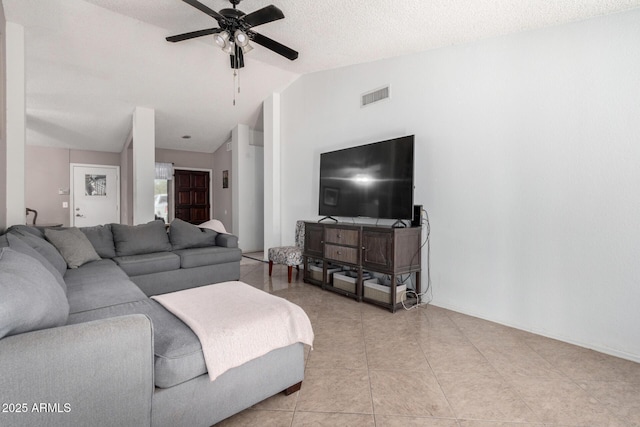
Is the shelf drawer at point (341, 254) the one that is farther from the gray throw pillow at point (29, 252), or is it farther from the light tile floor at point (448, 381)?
the gray throw pillow at point (29, 252)

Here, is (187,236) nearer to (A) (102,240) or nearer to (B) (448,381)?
(A) (102,240)

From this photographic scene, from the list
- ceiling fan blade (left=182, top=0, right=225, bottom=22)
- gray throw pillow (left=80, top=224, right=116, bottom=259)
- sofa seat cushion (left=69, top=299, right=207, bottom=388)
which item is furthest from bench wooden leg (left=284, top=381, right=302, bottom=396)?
gray throw pillow (left=80, top=224, right=116, bottom=259)

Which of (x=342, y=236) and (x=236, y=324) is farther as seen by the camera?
(x=342, y=236)

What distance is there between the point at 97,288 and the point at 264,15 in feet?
7.77

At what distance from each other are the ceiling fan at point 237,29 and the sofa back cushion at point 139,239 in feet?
7.13

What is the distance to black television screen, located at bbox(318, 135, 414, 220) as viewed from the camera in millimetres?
3236

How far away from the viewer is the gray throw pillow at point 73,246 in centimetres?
303

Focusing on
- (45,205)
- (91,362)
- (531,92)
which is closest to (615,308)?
(531,92)

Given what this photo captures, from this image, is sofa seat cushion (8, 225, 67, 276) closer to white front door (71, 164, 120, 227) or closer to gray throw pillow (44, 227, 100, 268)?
gray throw pillow (44, 227, 100, 268)

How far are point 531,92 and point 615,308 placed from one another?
1.77m

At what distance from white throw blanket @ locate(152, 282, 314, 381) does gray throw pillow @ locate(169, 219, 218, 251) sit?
2138mm

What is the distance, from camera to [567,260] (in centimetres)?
249

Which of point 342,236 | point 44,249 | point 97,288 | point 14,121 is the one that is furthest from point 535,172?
point 14,121

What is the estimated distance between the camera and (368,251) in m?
3.41
